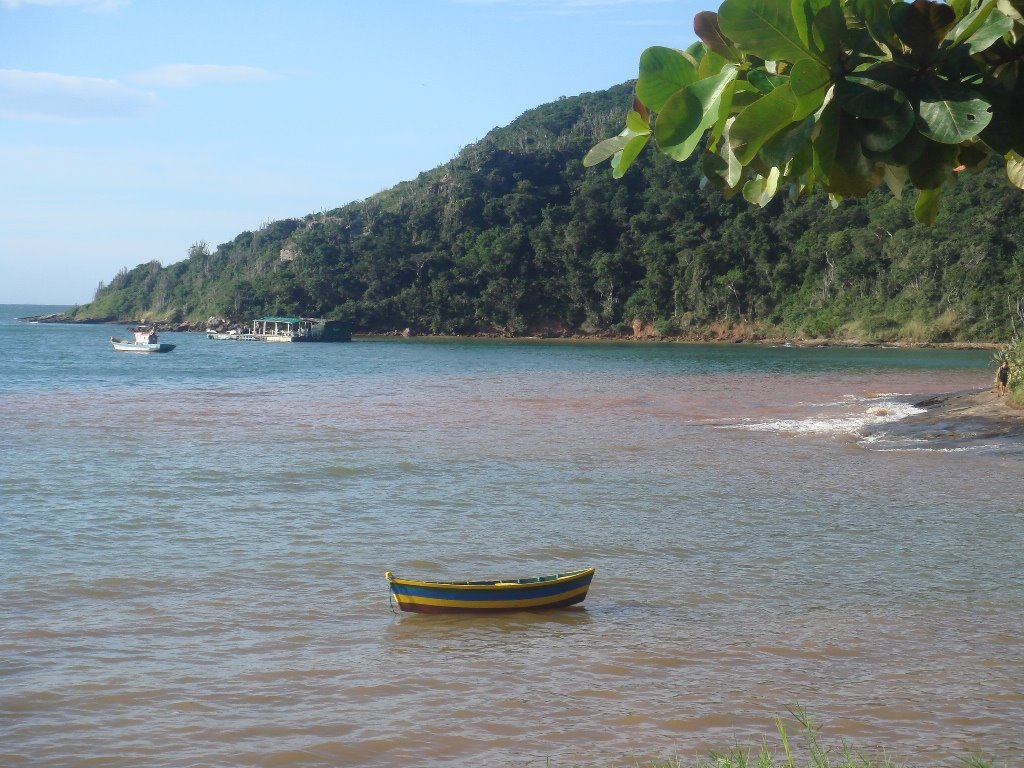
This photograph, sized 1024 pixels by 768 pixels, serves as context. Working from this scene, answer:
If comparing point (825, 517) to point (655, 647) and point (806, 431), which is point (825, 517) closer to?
point (655, 647)

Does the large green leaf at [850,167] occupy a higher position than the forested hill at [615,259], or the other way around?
the forested hill at [615,259]

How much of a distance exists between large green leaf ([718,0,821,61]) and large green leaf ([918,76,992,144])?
211 millimetres

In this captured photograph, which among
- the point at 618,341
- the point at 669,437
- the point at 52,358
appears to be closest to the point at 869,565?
the point at 669,437

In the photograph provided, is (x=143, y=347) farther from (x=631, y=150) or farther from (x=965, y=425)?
(x=631, y=150)

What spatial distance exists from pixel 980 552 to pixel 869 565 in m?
1.26

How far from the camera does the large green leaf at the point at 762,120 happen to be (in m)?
1.87

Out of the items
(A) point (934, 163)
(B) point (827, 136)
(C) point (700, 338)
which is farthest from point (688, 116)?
(C) point (700, 338)

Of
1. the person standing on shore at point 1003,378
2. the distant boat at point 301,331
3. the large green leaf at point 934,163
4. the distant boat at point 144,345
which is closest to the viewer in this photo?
the large green leaf at point 934,163

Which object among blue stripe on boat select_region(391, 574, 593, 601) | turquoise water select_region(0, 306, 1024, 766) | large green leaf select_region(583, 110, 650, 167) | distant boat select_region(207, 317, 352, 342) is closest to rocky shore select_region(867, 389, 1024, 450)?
turquoise water select_region(0, 306, 1024, 766)

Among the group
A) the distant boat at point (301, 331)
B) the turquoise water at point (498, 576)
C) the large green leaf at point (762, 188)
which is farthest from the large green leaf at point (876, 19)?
the distant boat at point (301, 331)

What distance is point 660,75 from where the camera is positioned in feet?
6.63

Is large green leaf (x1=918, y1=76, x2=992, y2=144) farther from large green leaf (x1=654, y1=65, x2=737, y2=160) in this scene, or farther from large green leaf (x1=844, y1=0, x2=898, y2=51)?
large green leaf (x1=654, y1=65, x2=737, y2=160)

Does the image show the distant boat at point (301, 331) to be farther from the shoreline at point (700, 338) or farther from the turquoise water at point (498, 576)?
the turquoise water at point (498, 576)

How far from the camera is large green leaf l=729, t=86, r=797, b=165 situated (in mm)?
1867
